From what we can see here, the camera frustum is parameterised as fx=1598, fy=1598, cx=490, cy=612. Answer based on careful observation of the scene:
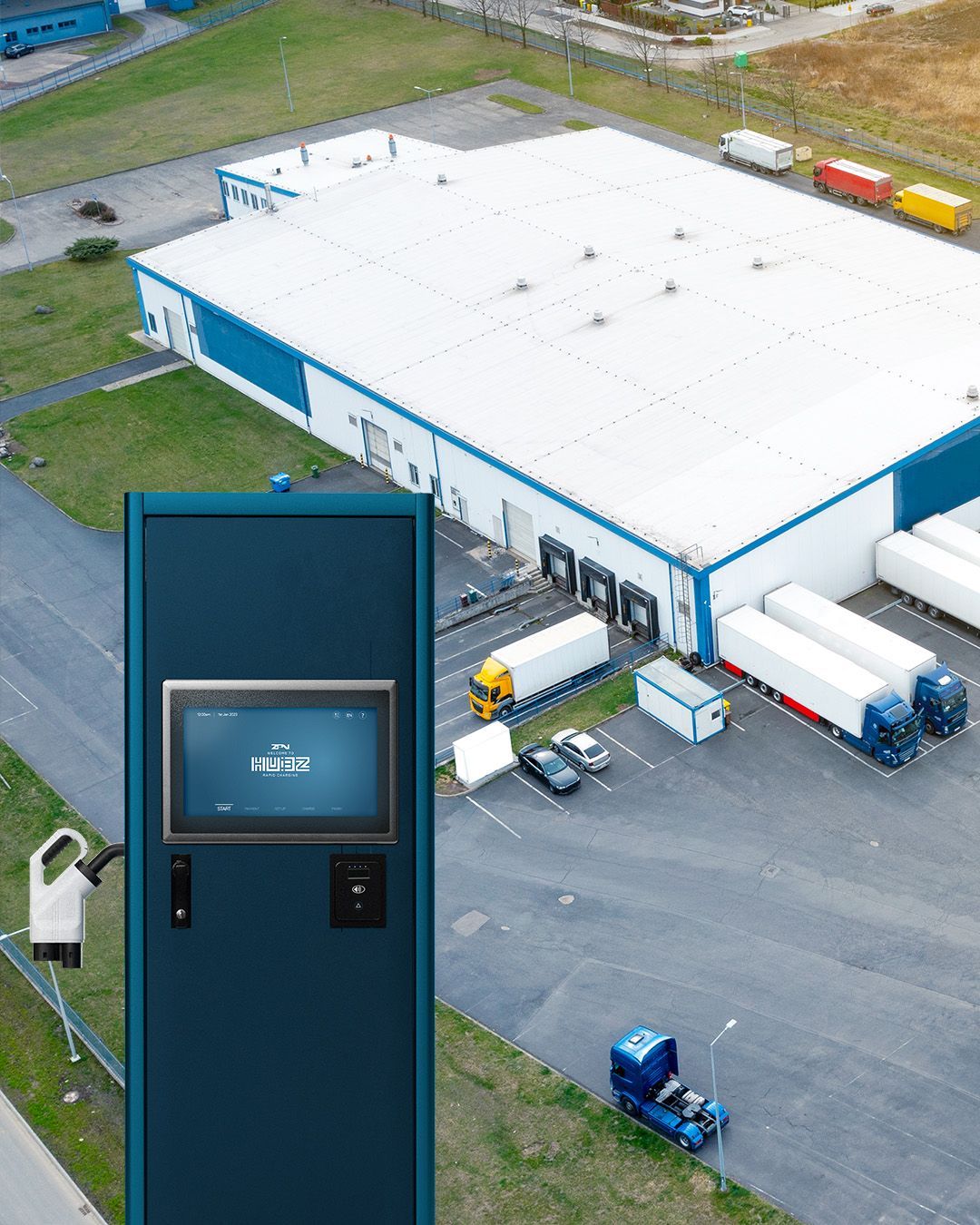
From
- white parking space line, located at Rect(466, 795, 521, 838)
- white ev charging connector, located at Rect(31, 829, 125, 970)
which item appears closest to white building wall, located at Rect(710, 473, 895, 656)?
white parking space line, located at Rect(466, 795, 521, 838)

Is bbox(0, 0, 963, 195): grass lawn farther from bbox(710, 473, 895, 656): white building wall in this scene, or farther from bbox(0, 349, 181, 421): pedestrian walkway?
bbox(710, 473, 895, 656): white building wall

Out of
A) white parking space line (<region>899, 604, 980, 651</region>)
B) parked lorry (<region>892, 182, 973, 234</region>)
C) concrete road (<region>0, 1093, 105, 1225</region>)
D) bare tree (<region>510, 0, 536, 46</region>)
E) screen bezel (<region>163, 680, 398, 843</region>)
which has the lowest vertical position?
concrete road (<region>0, 1093, 105, 1225</region>)

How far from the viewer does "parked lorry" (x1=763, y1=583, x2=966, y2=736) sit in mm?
58688

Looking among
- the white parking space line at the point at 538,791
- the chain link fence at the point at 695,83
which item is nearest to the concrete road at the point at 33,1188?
the white parking space line at the point at 538,791

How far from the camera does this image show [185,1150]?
16.1 meters

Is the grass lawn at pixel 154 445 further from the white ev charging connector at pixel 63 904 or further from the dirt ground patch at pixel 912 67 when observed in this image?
the white ev charging connector at pixel 63 904

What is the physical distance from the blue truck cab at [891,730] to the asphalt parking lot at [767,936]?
2.42 feet

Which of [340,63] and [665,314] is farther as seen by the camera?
[340,63]

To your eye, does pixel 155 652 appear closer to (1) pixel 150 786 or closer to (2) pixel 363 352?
(1) pixel 150 786

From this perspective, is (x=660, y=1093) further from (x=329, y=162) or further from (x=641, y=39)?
(x=641, y=39)

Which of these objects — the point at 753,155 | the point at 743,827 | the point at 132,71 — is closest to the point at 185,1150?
the point at 743,827

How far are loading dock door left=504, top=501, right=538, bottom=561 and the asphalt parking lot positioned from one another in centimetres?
1241

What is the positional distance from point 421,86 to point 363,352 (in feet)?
199

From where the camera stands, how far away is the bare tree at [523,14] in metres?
140
